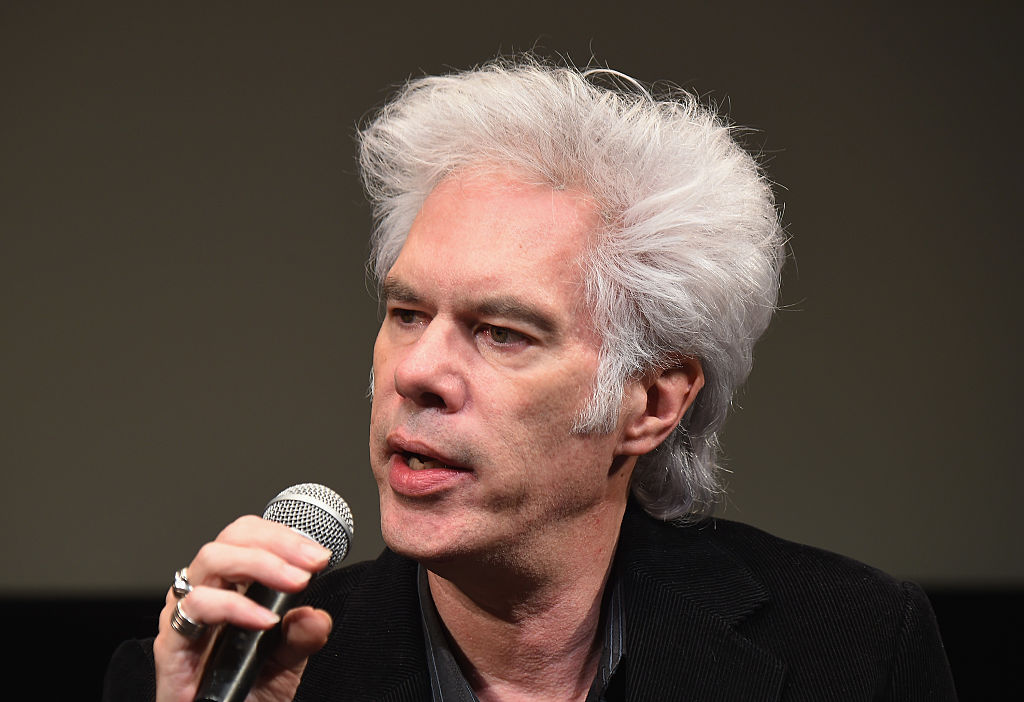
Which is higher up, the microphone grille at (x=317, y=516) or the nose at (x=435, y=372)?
the nose at (x=435, y=372)

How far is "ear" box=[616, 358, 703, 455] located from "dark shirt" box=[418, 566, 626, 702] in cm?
29

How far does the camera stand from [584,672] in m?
1.86

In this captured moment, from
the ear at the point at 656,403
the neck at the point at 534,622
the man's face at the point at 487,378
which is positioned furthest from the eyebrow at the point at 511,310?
the neck at the point at 534,622

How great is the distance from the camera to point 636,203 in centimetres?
181

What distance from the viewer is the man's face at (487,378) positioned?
160 centimetres

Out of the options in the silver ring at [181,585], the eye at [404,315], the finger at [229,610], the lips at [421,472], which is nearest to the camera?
the finger at [229,610]

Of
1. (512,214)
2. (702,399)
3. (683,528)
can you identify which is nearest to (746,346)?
(702,399)

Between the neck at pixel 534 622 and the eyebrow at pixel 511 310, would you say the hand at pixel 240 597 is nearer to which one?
the neck at pixel 534 622

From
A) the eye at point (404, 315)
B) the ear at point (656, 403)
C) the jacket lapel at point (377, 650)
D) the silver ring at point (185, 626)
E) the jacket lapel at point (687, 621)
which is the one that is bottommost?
the jacket lapel at point (377, 650)

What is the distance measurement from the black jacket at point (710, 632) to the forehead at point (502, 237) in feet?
1.86

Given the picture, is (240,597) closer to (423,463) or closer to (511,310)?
(423,463)

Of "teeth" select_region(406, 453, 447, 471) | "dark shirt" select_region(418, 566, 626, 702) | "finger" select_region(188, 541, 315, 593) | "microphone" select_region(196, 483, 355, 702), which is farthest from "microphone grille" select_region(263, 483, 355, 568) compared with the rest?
"dark shirt" select_region(418, 566, 626, 702)

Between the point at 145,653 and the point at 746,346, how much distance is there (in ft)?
3.82

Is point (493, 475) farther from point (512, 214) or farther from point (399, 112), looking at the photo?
point (399, 112)
